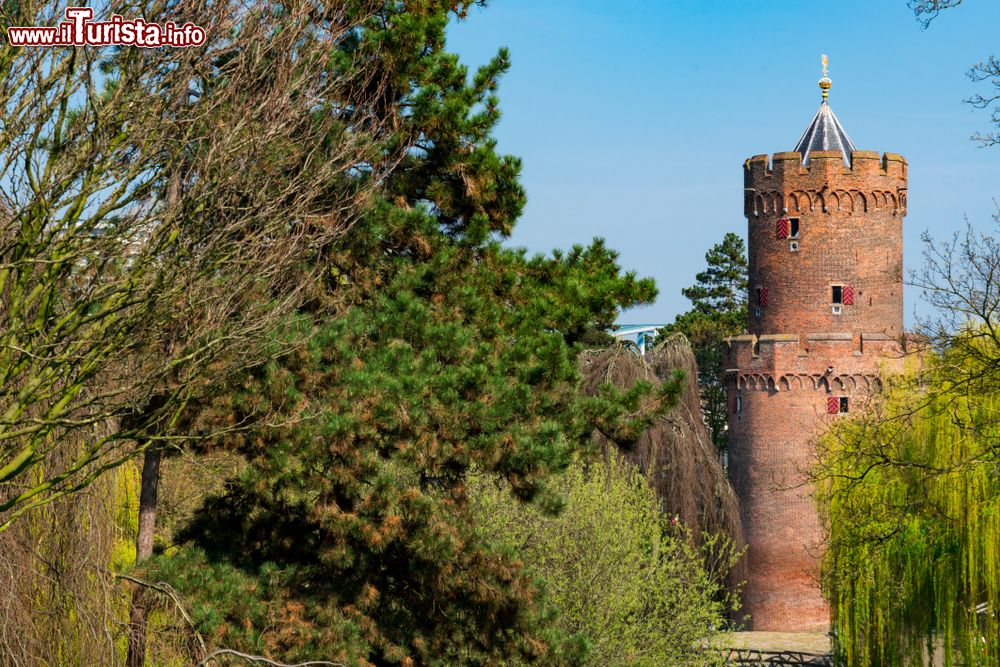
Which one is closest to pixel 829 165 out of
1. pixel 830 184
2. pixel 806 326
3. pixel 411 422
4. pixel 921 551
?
pixel 830 184

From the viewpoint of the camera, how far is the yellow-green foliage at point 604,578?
19047mm

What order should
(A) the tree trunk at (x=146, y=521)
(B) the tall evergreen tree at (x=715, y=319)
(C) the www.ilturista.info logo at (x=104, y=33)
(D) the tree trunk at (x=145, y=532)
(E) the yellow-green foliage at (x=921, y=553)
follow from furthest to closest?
(B) the tall evergreen tree at (x=715, y=319) < (E) the yellow-green foliage at (x=921, y=553) < (A) the tree trunk at (x=146, y=521) < (D) the tree trunk at (x=145, y=532) < (C) the www.ilturista.info logo at (x=104, y=33)

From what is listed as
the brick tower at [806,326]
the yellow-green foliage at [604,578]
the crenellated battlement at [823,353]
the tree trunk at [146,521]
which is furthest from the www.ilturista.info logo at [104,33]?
the crenellated battlement at [823,353]

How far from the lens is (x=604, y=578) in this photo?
19375mm

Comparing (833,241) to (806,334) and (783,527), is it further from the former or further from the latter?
(783,527)

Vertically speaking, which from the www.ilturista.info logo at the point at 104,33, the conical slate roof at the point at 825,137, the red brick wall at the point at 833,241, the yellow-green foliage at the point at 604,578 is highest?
the conical slate roof at the point at 825,137

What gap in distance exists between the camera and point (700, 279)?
58.8 m

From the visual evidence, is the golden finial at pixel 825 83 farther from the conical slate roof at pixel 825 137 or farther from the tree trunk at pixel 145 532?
the tree trunk at pixel 145 532

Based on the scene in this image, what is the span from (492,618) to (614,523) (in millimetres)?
6337

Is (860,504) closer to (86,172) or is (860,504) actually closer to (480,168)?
(480,168)

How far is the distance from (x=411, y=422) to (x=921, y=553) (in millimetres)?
13051

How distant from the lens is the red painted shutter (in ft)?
123

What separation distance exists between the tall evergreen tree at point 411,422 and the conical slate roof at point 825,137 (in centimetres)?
2332

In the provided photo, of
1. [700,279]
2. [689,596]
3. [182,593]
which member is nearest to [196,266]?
[182,593]
